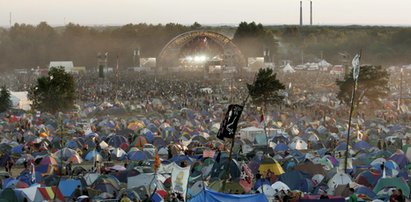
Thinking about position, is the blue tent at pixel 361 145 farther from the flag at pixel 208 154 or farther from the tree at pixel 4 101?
the tree at pixel 4 101

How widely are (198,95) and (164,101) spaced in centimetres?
577

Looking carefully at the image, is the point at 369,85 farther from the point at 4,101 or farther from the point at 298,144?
the point at 4,101

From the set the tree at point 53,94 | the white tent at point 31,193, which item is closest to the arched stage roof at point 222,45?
the tree at point 53,94

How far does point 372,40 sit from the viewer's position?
115875mm

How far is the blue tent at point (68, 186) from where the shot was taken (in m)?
15.2

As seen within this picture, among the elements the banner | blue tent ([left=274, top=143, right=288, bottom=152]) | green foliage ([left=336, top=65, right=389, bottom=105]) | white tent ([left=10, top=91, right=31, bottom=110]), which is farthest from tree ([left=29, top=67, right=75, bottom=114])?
the banner

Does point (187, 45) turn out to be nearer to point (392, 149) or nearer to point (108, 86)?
point (108, 86)

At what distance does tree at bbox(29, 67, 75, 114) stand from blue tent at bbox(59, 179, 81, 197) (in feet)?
76.8

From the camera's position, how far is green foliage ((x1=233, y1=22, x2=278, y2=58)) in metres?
99.4

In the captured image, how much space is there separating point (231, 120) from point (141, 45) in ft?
322

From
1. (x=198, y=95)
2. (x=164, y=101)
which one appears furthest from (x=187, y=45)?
(x=164, y=101)

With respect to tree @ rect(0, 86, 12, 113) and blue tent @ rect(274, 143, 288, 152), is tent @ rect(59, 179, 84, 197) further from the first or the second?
tree @ rect(0, 86, 12, 113)

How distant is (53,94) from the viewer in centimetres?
3862

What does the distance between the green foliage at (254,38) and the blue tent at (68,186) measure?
83.3 meters
